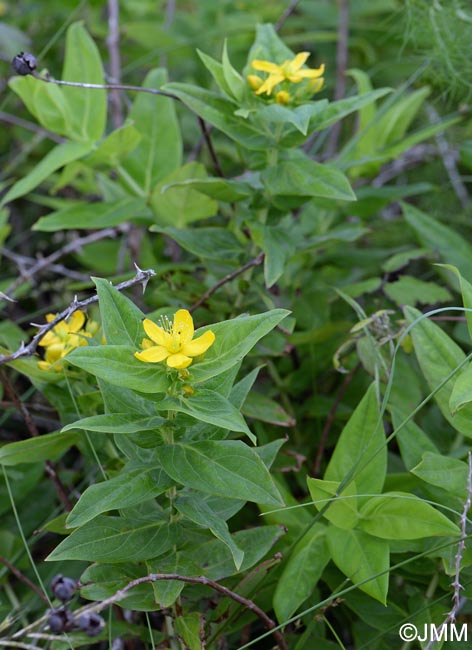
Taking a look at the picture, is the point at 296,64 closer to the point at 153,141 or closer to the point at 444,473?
the point at 153,141

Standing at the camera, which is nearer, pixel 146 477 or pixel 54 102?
pixel 146 477

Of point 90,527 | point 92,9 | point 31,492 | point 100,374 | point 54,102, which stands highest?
point 92,9

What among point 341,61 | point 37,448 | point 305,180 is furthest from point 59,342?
point 341,61

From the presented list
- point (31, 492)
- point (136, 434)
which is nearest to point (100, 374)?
point (136, 434)

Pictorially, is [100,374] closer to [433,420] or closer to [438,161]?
[433,420]

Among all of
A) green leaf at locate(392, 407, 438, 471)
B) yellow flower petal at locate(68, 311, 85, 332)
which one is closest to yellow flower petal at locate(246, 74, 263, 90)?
yellow flower petal at locate(68, 311, 85, 332)

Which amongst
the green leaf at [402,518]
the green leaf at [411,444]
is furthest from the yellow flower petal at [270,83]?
the green leaf at [402,518]

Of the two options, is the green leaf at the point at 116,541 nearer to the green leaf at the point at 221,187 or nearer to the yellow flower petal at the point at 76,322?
the yellow flower petal at the point at 76,322
